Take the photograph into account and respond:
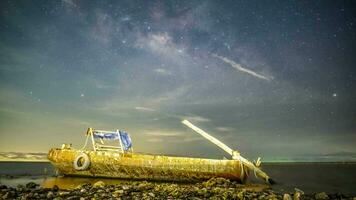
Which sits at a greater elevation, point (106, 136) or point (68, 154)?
point (106, 136)

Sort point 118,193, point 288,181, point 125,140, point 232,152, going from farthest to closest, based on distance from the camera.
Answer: point 288,181 → point 125,140 → point 232,152 → point 118,193

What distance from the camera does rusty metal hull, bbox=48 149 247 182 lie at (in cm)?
2033

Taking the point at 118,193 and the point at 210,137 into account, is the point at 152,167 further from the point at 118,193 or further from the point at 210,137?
the point at 118,193

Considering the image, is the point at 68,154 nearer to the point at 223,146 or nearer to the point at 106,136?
the point at 106,136

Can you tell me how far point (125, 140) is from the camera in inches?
950

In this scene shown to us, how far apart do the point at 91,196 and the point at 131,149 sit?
14.1 meters

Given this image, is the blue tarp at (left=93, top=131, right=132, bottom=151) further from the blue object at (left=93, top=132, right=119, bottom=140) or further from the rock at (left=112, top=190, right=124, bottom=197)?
the rock at (left=112, top=190, right=124, bottom=197)

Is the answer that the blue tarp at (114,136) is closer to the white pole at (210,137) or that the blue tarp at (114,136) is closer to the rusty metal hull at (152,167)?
the rusty metal hull at (152,167)

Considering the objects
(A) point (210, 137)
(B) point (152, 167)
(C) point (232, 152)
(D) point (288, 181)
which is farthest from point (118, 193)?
(D) point (288, 181)

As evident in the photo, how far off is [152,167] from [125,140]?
14.9ft

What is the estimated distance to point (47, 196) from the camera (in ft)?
34.8

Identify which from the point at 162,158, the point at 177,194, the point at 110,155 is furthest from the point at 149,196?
the point at 110,155

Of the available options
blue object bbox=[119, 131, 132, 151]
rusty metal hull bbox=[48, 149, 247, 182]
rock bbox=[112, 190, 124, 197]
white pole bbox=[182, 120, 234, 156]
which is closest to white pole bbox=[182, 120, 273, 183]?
white pole bbox=[182, 120, 234, 156]

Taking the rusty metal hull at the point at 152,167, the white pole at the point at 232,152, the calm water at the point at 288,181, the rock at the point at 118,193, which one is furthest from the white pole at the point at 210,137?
the rock at the point at 118,193
